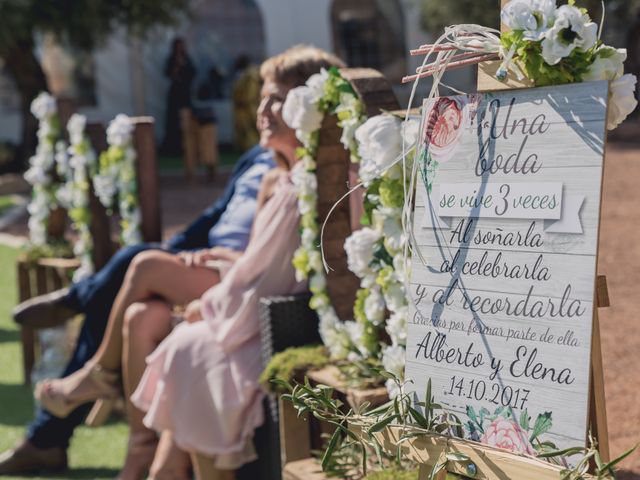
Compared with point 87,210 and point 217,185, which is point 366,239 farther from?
point 217,185

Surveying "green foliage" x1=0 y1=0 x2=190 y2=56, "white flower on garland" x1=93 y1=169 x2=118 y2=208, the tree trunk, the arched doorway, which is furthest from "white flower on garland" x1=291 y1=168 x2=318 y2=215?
the arched doorway

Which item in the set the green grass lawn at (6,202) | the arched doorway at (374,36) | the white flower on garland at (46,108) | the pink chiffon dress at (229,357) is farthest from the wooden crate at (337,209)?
the arched doorway at (374,36)

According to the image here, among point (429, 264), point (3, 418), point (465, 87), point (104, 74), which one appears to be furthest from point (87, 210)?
point (465, 87)

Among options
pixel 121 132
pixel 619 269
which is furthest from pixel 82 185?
pixel 619 269

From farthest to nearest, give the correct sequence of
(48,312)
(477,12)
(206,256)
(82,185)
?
(477,12) → (82,185) → (48,312) → (206,256)

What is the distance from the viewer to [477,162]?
71.9 inches

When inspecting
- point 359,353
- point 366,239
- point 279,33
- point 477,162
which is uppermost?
point 279,33

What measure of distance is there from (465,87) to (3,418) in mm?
17222

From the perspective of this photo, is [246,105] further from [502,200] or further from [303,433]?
[502,200]

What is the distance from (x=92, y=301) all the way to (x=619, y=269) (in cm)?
372

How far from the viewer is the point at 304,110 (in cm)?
288

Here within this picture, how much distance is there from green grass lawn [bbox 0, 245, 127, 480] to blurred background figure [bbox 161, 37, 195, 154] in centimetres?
1155

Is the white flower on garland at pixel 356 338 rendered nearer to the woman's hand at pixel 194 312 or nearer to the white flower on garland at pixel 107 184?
the woman's hand at pixel 194 312

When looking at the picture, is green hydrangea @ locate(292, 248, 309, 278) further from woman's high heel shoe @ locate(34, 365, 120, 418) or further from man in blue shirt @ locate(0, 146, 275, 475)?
→ woman's high heel shoe @ locate(34, 365, 120, 418)
